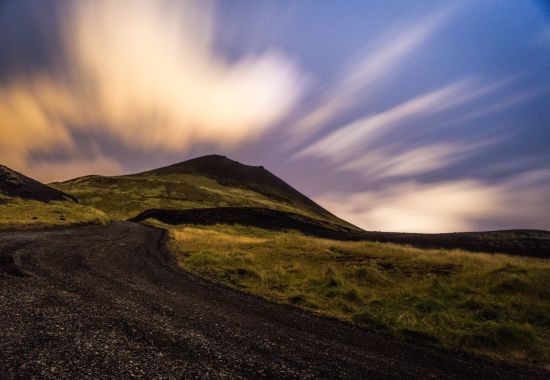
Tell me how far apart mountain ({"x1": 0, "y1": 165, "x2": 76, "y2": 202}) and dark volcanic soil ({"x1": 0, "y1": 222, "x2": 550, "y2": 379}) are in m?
44.5

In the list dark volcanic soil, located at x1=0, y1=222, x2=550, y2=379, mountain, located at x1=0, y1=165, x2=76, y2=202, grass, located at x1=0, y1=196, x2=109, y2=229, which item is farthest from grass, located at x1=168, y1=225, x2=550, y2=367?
mountain, located at x1=0, y1=165, x2=76, y2=202

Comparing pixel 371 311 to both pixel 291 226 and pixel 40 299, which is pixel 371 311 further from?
pixel 291 226

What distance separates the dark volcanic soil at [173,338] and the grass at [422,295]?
150cm

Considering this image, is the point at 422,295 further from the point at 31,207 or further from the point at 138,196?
the point at 138,196

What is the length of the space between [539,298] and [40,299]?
20.7 meters

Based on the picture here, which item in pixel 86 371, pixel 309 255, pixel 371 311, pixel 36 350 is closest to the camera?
pixel 86 371

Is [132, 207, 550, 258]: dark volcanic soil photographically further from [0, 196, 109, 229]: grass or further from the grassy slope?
[0, 196, 109, 229]: grass

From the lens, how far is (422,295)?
1529 cm

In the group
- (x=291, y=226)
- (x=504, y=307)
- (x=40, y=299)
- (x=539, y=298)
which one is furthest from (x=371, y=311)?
(x=291, y=226)

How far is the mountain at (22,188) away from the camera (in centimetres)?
4878

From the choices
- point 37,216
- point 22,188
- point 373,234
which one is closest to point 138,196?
point 22,188

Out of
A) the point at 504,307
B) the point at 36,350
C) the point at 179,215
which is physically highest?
the point at 179,215

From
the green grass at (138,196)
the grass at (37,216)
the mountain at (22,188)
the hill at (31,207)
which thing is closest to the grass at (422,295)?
the grass at (37,216)

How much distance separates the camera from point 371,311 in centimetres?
1298
